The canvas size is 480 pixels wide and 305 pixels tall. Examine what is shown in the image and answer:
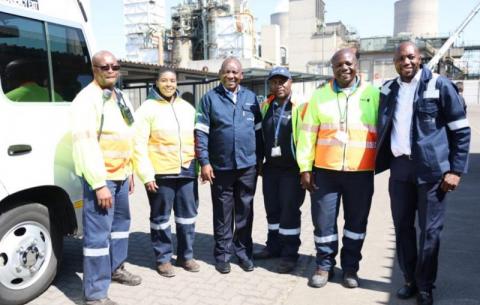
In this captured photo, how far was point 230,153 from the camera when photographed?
13.0ft

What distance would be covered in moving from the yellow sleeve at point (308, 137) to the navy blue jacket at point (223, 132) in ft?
1.75

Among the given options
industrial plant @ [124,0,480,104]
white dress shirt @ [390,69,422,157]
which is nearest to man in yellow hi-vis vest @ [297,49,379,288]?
white dress shirt @ [390,69,422,157]

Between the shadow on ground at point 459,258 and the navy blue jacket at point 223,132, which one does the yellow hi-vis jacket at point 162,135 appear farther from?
the shadow on ground at point 459,258

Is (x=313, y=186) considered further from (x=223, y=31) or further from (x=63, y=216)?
(x=223, y=31)

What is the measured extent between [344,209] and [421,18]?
224ft

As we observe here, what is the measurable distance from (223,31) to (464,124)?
1931 inches

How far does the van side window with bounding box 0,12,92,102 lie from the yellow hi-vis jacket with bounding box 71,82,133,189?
46cm

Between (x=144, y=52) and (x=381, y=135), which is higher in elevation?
(x=144, y=52)

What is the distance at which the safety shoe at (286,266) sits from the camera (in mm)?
4098

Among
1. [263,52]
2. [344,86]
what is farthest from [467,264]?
[263,52]

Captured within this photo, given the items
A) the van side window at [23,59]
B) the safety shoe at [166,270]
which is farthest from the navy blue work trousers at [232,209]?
the van side window at [23,59]

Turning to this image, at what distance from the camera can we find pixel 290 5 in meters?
75.4

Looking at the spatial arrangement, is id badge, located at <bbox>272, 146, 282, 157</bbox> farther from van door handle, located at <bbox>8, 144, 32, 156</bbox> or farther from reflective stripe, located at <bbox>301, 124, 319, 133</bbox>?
van door handle, located at <bbox>8, 144, 32, 156</bbox>

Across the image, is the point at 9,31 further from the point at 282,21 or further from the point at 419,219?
the point at 282,21
